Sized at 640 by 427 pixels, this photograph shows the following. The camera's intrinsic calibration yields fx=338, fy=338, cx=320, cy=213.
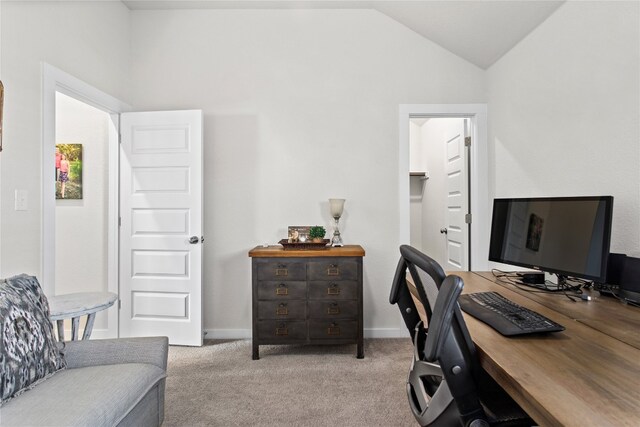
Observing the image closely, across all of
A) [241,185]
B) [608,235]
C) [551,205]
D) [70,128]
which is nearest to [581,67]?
[551,205]

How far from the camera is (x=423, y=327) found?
1262 millimetres

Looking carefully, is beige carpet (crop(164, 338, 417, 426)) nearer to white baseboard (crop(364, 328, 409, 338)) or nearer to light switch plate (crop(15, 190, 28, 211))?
white baseboard (crop(364, 328, 409, 338))

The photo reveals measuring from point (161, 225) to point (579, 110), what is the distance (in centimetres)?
320

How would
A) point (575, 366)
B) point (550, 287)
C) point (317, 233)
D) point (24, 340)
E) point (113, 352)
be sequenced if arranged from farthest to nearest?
point (317, 233), point (550, 287), point (113, 352), point (24, 340), point (575, 366)

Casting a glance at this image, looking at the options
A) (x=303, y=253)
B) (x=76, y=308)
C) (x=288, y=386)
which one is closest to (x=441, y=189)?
(x=303, y=253)

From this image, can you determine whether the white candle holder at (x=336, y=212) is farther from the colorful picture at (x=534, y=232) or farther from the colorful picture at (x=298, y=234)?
the colorful picture at (x=534, y=232)

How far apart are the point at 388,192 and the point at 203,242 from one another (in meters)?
1.79

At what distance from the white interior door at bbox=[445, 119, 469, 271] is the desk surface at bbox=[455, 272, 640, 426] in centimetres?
197

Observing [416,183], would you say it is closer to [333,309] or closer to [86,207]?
[333,309]

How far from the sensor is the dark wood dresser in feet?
8.95

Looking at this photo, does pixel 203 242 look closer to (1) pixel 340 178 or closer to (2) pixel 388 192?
(1) pixel 340 178

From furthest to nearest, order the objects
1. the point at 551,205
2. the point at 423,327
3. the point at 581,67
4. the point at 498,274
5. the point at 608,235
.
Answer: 1. the point at 498,274
2. the point at 581,67
3. the point at 551,205
4. the point at 608,235
5. the point at 423,327

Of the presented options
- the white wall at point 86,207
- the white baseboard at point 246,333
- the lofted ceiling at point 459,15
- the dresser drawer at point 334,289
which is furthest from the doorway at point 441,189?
the white wall at point 86,207

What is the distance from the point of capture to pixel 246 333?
3170 millimetres
